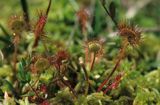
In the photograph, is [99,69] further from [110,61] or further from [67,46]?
[67,46]

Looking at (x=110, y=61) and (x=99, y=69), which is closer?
(x=99, y=69)

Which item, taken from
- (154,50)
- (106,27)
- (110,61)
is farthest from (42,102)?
(106,27)

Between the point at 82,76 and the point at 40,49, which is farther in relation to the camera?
the point at 40,49

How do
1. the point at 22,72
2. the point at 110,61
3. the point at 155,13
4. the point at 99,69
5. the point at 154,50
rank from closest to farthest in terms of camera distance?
the point at 22,72 → the point at 99,69 → the point at 110,61 → the point at 154,50 → the point at 155,13

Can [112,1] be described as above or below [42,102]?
above

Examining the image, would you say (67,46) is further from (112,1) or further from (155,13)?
(155,13)

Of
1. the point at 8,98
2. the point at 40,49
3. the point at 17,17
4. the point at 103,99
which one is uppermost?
the point at 17,17

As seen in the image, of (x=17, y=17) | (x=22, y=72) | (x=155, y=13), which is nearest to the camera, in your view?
(x=22, y=72)

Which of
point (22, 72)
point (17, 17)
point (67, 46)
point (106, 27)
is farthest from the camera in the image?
point (106, 27)

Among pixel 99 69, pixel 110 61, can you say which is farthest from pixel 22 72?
pixel 110 61
